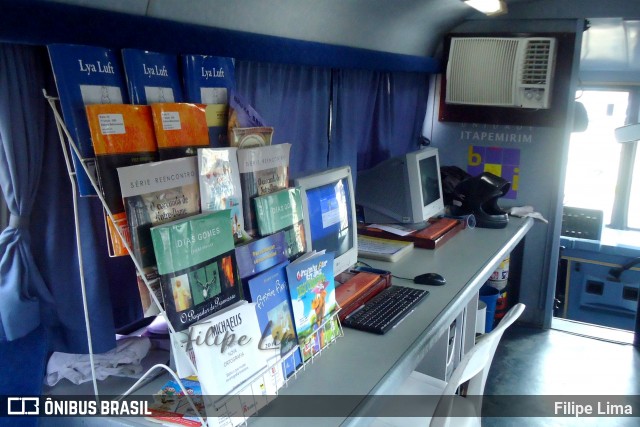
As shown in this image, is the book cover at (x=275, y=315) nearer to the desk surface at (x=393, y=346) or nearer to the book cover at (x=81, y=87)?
the desk surface at (x=393, y=346)

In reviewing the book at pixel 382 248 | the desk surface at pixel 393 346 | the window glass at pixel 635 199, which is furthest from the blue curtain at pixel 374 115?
the window glass at pixel 635 199

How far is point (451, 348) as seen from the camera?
2391 mm

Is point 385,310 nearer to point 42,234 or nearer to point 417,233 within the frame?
point 417,233

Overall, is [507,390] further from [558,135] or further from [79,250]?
[79,250]

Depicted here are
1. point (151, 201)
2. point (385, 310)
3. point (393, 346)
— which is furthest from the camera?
point (385, 310)

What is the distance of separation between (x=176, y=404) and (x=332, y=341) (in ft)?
1.60

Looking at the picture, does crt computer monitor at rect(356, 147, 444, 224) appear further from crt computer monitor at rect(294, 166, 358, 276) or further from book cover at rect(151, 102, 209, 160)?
book cover at rect(151, 102, 209, 160)

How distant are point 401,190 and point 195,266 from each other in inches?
63.9

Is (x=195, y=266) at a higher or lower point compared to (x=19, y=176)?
lower

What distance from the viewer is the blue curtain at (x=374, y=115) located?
2.52 m

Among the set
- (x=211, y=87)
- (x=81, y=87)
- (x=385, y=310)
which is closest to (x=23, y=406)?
(x=81, y=87)

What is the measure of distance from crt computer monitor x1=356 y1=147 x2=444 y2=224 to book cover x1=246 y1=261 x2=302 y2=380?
51.5 inches

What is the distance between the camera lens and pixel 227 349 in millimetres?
1207

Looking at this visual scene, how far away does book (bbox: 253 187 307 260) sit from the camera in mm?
1432
